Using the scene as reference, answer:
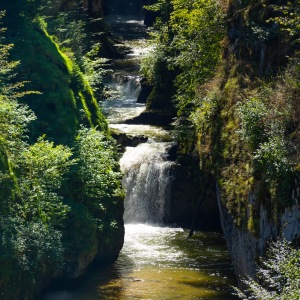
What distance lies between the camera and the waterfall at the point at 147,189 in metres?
39.6

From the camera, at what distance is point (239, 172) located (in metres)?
25.1

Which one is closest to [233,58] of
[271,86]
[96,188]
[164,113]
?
[271,86]

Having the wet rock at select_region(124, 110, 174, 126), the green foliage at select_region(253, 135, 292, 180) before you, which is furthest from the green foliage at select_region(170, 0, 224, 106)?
the green foliage at select_region(253, 135, 292, 180)

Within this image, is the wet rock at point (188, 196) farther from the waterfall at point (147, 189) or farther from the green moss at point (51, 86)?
the green moss at point (51, 86)

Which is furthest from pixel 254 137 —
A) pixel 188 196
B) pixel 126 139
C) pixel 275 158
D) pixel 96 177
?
pixel 126 139

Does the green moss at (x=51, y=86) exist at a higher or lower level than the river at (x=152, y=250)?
higher

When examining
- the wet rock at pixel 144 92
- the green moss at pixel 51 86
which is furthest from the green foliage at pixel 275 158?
the wet rock at pixel 144 92

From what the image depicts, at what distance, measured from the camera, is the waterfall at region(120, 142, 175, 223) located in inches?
1560

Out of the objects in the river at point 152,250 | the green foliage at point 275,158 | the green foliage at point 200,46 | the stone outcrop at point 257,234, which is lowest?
the river at point 152,250

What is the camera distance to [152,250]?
33.2 meters

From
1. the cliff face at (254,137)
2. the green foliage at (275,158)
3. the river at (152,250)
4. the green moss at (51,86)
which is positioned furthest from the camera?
the green moss at (51,86)

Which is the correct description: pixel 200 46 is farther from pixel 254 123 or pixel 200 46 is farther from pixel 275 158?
pixel 275 158

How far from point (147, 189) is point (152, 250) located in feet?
23.9

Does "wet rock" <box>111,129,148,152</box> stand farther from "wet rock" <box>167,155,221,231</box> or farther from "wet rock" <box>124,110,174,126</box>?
"wet rock" <box>124,110,174,126</box>
